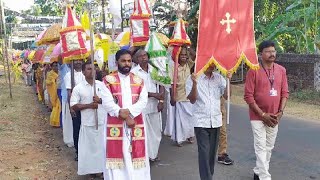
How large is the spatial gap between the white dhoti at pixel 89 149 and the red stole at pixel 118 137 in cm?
121

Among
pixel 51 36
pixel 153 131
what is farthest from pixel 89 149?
pixel 51 36

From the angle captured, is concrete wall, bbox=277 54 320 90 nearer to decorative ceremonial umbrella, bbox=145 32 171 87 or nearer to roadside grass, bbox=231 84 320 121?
roadside grass, bbox=231 84 320 121

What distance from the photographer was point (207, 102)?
4973 millimetres

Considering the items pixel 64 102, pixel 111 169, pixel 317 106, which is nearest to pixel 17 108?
pixel 64 102

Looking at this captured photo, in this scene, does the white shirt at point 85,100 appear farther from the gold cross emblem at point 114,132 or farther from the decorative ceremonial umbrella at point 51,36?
the decorative ceremonial umbrella at point 51,36

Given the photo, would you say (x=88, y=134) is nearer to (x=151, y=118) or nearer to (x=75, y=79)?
(x=151, y=118)

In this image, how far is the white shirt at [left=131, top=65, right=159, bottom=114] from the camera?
6345mm

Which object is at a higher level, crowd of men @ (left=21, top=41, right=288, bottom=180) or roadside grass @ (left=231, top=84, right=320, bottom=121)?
crowd of men @ (left=21, top=41, right=288, bottom=180)

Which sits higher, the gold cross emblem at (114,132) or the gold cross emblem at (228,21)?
the gold cross emblem at (228,21)

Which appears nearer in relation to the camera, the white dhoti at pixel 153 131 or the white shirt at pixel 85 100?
the white shirt at pixel 85 100

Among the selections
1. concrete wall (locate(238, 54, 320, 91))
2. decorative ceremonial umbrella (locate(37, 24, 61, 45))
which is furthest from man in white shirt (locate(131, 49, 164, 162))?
concrete wall (locate(238, 54, 320, 91))

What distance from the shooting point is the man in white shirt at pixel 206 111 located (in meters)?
4.91

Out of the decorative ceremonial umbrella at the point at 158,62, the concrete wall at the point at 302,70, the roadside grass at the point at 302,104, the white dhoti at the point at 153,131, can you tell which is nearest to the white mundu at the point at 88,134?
the white dhoti at the point at 153,131

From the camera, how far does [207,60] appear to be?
4910 millimetres
